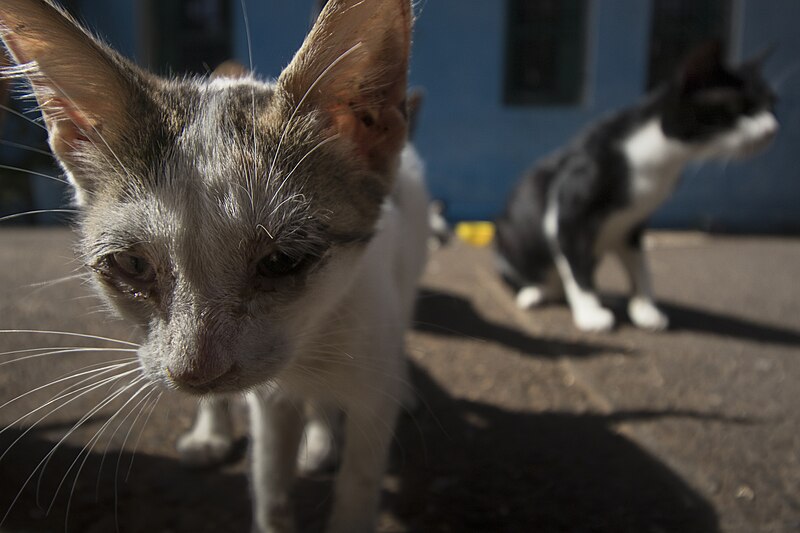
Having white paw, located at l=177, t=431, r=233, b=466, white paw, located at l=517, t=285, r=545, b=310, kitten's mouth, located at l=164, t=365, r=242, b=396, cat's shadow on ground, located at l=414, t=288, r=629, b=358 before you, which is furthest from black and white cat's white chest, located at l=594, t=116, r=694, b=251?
kitten's mouth, located at l=164, t=365, r=242, b=396

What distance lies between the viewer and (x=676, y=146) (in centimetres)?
291

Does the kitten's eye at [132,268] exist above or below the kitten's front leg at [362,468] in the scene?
above

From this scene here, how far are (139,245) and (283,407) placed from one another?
561 millimetres

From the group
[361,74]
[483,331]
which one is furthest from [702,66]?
[361,74]

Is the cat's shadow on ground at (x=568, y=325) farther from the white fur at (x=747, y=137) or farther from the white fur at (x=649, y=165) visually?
the white fur at (x=747, y=137)

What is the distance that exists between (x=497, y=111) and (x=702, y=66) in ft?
9.78

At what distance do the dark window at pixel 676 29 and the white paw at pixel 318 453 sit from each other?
4846 mm

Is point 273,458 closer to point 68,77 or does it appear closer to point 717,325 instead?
point 68,77

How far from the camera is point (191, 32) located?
18.8ft

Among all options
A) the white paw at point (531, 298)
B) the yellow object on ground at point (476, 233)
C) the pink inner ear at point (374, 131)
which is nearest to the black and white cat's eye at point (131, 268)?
the pink inner ear at point (374, 131)

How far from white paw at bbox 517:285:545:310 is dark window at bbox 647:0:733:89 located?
9.67ft

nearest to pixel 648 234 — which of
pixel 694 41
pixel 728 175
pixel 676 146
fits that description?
pixel 728 175

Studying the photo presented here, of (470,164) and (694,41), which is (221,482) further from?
(694,41)

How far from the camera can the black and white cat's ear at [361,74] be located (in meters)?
1.00
